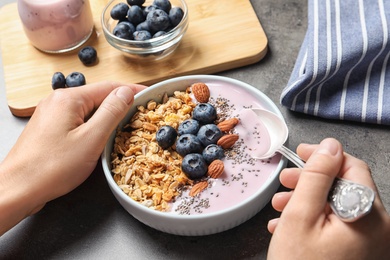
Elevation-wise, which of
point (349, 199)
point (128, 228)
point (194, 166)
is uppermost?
point (349, 199)

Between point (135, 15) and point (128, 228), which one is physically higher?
point (135, 15)

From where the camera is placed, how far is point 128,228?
Result: 92 centimetres

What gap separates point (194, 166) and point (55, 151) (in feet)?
0.79

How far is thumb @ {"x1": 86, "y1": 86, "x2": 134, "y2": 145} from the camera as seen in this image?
926mm

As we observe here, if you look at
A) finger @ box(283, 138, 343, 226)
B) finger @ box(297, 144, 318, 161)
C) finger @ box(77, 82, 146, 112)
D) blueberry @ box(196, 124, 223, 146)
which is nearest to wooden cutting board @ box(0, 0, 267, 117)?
finger @ box(77, 82, 146, 112)

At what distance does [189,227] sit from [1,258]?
33 centimetres

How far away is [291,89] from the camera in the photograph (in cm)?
104

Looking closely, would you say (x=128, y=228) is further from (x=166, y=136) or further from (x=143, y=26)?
(x=143, y=26)

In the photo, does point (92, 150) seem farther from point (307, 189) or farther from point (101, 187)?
point (307, 189)

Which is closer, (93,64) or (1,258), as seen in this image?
(1,258)

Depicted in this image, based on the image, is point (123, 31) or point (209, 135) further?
point (123, 31)

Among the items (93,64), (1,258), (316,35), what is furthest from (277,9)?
(1,258)

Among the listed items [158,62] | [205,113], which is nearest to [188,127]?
[205,113]

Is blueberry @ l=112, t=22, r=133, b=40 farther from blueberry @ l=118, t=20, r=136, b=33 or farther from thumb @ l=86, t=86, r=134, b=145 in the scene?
thumb @ l=86, t=86, r=134, b=145
